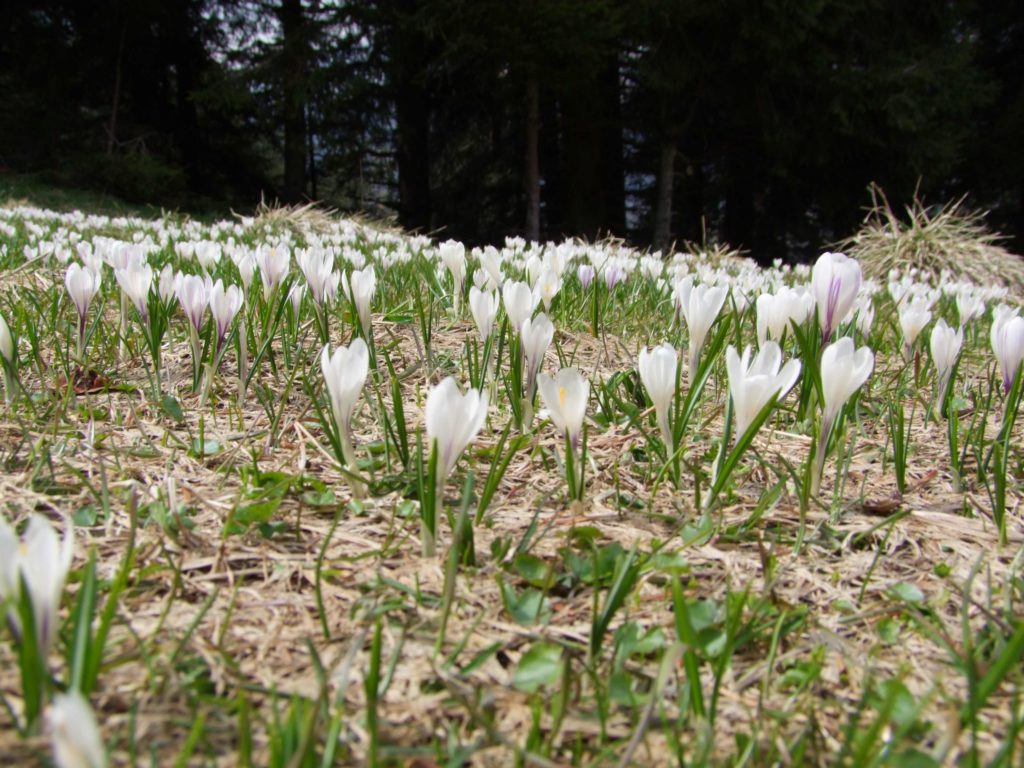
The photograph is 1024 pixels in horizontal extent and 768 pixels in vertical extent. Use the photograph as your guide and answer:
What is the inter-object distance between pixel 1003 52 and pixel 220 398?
2287 cm

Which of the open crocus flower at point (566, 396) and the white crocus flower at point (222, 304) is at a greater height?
the white crocus flower at point (222, 304)

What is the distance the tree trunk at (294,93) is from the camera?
14.4 metres

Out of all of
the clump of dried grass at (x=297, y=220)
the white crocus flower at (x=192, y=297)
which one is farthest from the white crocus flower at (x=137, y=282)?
the clump of dried grass at (x=297, y=220)

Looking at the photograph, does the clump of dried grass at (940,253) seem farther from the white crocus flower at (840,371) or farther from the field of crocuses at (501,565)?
the white crocus flower at (840,371)

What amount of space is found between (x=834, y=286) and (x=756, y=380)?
22.9 inches

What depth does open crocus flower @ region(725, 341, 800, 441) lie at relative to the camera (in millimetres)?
1145

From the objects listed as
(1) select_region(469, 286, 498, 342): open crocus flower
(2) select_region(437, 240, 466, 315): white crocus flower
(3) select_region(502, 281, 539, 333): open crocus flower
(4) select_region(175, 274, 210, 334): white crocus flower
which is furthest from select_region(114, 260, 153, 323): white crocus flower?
(2) select_region(437, 240, 466, 315): white crocus flower

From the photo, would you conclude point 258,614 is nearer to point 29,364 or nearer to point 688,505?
point 688,505

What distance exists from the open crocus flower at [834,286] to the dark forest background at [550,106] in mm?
10868

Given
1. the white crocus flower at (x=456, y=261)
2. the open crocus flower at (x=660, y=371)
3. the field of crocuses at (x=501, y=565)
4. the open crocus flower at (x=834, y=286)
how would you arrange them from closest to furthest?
1. the field of crocuses at (x=501, y=565)
2. the open crocus flower at (x=660, y=371)
3. the open crocus flower at (x=834, y=286)
4. the white crocus flower at (x=456, y=261)

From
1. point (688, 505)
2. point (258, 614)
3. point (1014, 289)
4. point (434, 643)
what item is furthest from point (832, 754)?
point (1014, 289)

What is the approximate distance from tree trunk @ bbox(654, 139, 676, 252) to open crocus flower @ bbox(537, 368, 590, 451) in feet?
43.2

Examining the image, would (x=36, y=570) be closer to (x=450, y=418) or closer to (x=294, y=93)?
(x=450, y=418)

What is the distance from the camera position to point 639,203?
20219 mm
